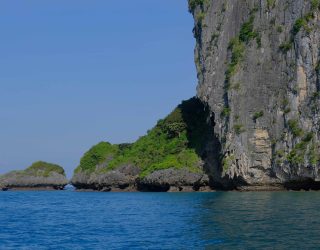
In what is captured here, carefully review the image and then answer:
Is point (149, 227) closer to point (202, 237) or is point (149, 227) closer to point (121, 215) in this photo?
point (202, 237)

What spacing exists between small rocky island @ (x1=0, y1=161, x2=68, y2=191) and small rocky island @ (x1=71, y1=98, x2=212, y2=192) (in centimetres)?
1985

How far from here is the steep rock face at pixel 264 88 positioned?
63.6 metres

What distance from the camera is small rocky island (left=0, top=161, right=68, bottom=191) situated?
125 meters

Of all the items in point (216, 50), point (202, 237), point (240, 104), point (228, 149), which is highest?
point (216, 50)

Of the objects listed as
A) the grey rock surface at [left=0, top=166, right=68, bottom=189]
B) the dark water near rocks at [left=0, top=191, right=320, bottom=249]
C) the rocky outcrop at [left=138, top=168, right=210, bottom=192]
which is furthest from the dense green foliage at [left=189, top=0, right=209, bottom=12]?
the grey rock surface at [left=0, top=166, right=68, bottom=189]

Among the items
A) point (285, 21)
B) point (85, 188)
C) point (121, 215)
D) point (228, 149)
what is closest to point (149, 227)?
point (121, 215)

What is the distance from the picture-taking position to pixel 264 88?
6931cm

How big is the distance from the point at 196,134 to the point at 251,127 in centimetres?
1949

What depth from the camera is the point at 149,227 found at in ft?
109

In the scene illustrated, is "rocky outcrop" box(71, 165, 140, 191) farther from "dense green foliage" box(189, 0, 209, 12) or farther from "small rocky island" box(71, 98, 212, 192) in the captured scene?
"dense green foliage" box(189, 0, 209, 12)

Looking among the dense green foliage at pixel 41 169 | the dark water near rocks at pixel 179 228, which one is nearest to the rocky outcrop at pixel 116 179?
the dense green foliage at pixel 41 169

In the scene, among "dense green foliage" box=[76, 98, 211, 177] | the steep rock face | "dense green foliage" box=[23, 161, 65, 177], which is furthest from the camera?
"dense green foliage" box=[23, 161, 65, 177]

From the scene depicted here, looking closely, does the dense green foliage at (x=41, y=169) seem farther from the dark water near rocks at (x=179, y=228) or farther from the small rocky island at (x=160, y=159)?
the dark water near rocks at (x=179, y=228)

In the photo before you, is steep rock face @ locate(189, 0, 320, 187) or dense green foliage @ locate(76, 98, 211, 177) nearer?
steep rock face @ locate(189, 0, 320, 187)
